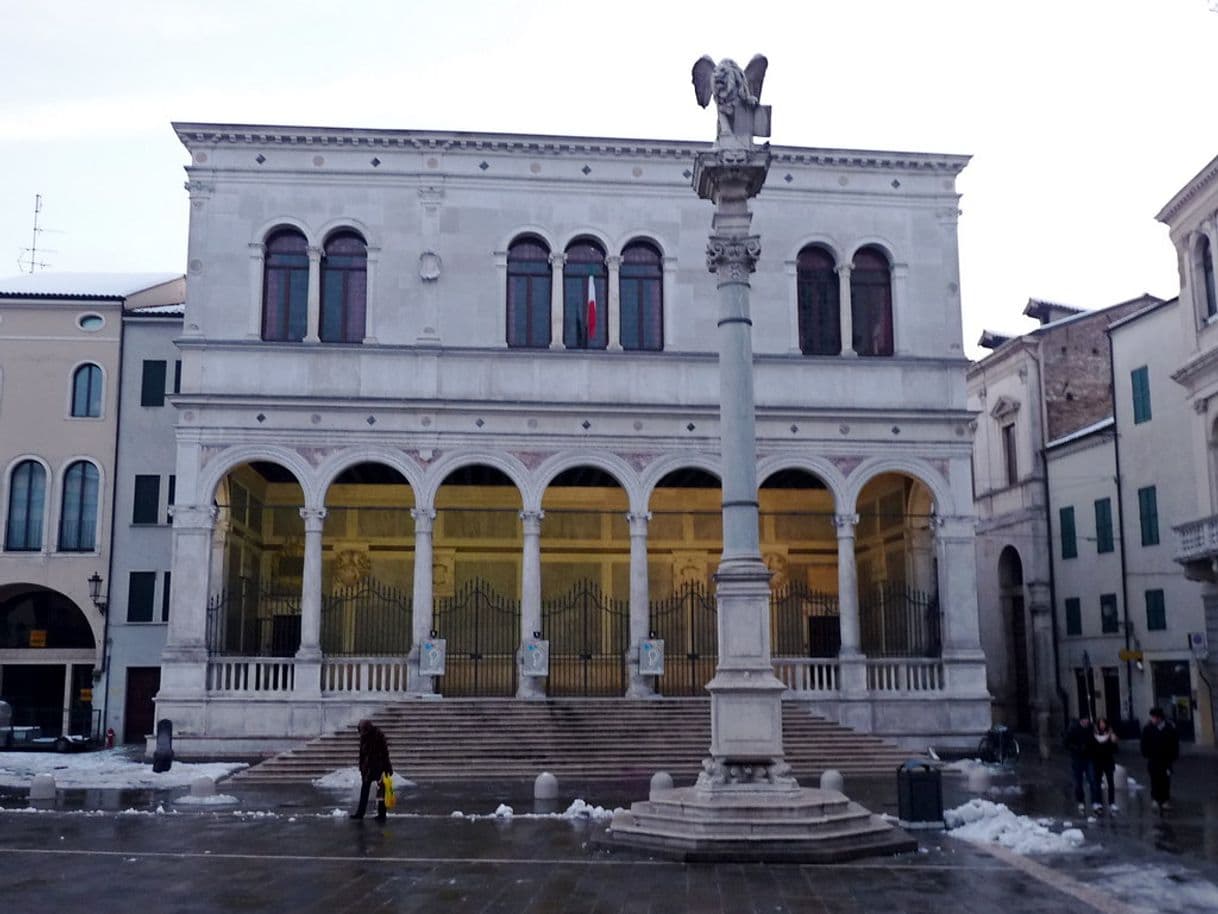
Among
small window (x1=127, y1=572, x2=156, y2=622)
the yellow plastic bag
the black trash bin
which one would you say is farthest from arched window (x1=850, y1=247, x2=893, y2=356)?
small window (x1=127, y1=572, x2=156, y2=622)

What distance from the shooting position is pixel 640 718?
1115 inches

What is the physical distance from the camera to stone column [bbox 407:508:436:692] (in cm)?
2961

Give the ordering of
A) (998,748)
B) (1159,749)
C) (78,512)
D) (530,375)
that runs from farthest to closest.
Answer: (78,512) < (530,375) < (998,748) < (1159,749)

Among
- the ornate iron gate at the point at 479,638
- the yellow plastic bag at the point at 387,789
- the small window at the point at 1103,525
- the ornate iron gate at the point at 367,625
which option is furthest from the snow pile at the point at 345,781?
the small window at the point at 1103,525

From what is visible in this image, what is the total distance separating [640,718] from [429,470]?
25.3 ft

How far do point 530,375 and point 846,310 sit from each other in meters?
8.17

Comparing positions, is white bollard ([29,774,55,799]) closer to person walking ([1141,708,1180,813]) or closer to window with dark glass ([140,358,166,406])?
window with dark glass ([140,358,166,406])

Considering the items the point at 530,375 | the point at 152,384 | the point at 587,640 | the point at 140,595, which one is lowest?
the point at 587,640

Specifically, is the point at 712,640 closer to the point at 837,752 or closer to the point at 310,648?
the point at 837,752

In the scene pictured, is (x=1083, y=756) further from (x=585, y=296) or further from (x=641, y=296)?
(x=585, y=296)

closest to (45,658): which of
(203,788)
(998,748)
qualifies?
(203,788)

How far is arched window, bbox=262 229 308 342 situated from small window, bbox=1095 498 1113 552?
23.7 metres

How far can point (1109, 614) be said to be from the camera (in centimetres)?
3834

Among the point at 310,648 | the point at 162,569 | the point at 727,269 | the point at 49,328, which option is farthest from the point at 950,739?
the point at 49,328
